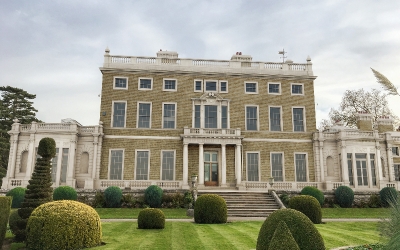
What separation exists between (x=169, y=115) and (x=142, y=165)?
5217mm

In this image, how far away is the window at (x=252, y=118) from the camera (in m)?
30.5

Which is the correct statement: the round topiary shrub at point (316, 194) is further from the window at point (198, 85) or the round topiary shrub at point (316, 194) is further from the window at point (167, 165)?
the window at point (198, 85)

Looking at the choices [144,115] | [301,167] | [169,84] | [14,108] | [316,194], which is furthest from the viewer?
[14,108]

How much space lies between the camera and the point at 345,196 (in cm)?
2448

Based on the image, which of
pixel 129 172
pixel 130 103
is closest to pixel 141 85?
pixel 130 103

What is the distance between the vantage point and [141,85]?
99.7 feet

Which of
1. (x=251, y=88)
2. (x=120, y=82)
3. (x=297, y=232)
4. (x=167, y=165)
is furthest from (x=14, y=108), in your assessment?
(x=297, y=232)

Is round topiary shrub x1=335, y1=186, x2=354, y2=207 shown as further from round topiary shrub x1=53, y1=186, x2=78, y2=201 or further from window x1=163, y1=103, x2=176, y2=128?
round topiary shrub x1=53, y1=186, x2=78, y2=201

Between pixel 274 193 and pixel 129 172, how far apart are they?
1269cm

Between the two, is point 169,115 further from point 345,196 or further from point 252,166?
point 345,196

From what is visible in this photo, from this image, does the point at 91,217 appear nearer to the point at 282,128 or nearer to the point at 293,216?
the point at 293,216

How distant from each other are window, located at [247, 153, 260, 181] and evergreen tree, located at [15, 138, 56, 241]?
19.9 meters

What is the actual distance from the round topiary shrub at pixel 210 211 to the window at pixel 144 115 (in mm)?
14019

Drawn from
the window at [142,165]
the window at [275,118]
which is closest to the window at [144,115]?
the window at [142,165]
